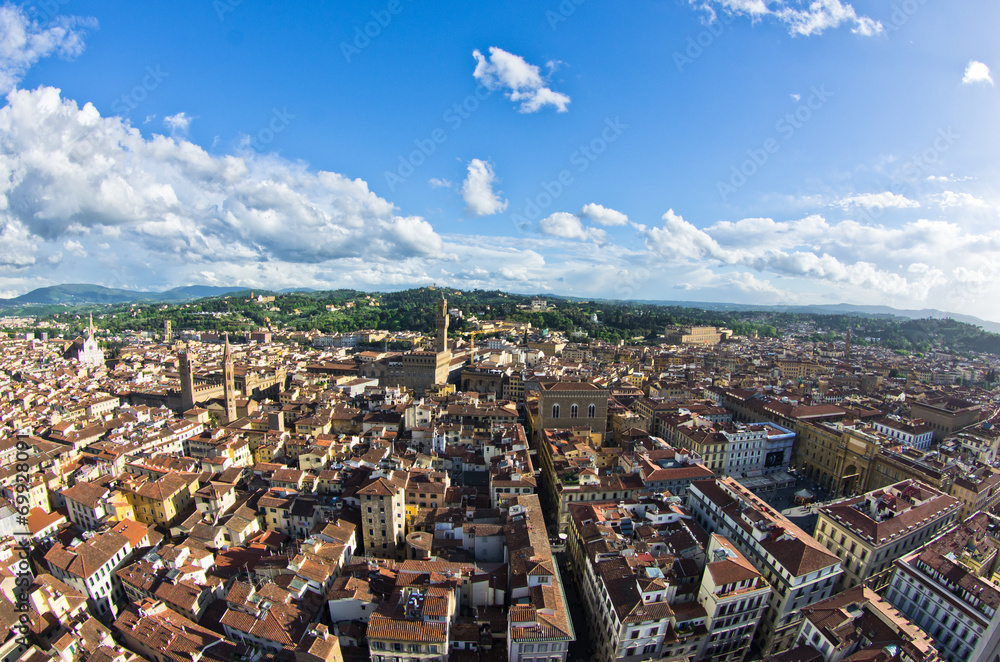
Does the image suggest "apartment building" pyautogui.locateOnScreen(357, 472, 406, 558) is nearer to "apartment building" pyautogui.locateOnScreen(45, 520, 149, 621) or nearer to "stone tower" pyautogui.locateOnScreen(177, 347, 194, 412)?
"apartment building" pyautogui.locateOnScreen(45, 520, 149, 621)

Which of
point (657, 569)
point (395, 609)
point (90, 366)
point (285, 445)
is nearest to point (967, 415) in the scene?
point (657, 569)

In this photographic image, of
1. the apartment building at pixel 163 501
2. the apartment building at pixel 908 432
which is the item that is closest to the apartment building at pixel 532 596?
the apartment building at pixel 163 501

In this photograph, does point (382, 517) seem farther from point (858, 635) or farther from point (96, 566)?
point (858, 635)

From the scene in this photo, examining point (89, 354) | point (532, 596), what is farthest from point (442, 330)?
point (89, 354)

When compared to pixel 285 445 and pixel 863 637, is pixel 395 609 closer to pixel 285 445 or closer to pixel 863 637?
pixel 863 637

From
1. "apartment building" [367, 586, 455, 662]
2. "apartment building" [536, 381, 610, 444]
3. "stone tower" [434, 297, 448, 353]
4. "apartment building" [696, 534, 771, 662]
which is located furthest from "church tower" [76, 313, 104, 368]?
"apartment building" [696, 534, 771, 662]

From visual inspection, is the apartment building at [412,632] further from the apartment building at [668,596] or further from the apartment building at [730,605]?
the apartment building at [730,605]
